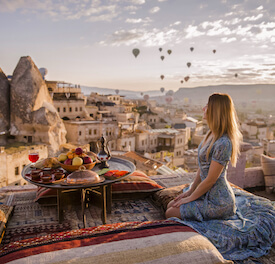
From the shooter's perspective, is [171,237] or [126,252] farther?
[171,237]

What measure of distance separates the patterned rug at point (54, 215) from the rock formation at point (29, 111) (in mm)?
20148

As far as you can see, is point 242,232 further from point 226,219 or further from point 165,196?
point 165,196

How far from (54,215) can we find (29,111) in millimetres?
21379

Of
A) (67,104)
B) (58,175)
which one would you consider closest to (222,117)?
(58,175)

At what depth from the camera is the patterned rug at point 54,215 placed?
372cm

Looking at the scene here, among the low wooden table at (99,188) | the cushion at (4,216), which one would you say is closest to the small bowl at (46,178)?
the low wooden table at (99,188)

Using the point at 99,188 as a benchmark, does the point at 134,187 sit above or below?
below

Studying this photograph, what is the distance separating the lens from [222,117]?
330 cm

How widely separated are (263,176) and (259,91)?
173 m

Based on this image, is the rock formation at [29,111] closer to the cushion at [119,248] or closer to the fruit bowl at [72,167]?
the fruit bowl at [72,167]

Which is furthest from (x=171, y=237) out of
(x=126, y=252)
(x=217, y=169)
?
(x=217, y=169)

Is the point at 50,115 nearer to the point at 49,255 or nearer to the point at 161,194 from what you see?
the point at 161,194

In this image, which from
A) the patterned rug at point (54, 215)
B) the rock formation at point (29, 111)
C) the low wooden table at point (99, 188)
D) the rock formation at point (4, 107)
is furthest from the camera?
the rock formation at point (29, 111)

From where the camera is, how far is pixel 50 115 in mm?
24469
